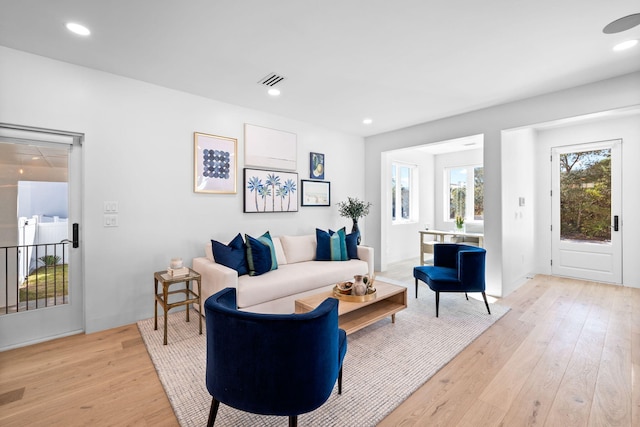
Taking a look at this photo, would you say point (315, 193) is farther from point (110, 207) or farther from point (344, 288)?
point (110, 207)

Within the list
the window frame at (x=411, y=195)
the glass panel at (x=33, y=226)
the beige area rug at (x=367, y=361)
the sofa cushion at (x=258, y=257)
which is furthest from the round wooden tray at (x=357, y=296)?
the window frame at (x=411, y=195)

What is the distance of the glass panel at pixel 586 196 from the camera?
179 inches

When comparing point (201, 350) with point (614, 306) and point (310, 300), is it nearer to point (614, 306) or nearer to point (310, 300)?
point (310, 300)

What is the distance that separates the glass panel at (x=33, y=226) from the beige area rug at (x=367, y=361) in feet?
3.14

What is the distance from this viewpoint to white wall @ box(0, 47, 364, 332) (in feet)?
8.62

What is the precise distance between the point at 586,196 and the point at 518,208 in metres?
1.31

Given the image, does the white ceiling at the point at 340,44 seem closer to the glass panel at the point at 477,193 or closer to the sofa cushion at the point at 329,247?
the sofa cushion at the point at 329,247

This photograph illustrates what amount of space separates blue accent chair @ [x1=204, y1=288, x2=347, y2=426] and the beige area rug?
1.43 feet

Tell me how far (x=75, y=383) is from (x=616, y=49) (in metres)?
5.16

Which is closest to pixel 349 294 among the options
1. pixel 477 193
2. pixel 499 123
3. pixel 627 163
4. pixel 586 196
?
pixel 499 123

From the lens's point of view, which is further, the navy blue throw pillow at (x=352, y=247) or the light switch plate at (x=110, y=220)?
the navy blue throw pillow at (x=352, y=247)

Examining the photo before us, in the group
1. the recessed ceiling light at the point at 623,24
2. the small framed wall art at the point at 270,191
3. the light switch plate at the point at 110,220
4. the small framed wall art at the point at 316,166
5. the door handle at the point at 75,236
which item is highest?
the recessed ceiling light at the point at 623,24

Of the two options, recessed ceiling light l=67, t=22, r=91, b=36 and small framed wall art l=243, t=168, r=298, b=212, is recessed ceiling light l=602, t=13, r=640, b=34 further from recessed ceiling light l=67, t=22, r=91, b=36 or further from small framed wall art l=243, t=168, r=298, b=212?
recessed ceiling light l=67, t=22, r=91, b=36

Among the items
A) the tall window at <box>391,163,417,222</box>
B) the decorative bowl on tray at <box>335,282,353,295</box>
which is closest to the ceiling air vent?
the decorative bowl on tray at <box>335,282,353,295</box>
